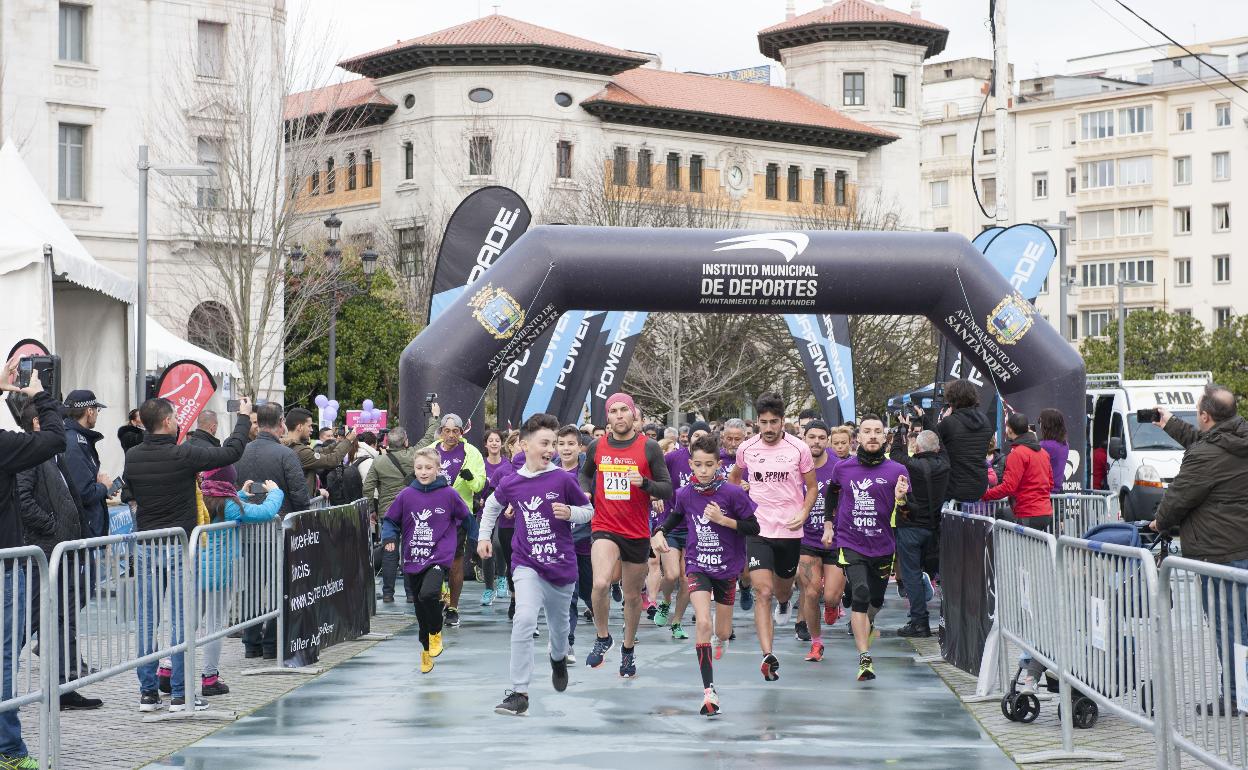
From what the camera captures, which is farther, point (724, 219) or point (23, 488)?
point (724, 219)

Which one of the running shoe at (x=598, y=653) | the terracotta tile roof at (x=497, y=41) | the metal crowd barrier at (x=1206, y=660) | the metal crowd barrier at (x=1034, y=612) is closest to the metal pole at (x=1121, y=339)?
the terracotta tile roof at (x=497, y=41)

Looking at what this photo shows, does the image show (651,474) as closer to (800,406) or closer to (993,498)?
(993,498)

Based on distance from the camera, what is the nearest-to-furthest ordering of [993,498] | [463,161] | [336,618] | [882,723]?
1. [882,723]
2. [336,618]
3. [993,498]
4. [463,161]

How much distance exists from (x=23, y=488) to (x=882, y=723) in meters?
5.42

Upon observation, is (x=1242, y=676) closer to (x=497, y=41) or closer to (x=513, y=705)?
(x=513, y=705)

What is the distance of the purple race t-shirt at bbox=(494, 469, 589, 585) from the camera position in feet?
36.4

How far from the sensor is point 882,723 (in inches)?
400

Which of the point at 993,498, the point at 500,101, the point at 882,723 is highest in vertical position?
the point at 500,101

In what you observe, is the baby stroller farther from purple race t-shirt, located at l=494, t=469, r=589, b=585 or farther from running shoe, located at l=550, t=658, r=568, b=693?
purple race t-shirt, located at l=494, t=469, r=589, b=585

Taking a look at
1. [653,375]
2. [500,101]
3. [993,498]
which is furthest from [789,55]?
[993,498]

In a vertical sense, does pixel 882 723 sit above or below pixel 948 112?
below

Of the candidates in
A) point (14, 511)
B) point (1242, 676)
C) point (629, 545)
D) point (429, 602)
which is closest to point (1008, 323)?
point (629, 545)

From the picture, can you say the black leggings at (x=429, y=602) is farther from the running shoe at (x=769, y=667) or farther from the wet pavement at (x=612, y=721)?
the running shoe at (x=769, y=667)

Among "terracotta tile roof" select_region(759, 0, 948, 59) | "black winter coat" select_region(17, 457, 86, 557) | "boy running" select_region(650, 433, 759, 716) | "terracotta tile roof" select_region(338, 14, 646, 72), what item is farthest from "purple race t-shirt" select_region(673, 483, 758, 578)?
"terracotta tile roof" select_region(759, 0, 948, 59)
